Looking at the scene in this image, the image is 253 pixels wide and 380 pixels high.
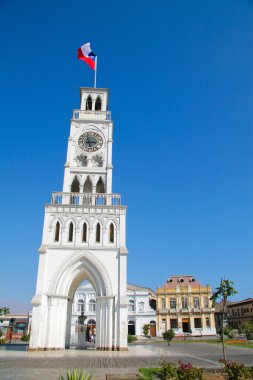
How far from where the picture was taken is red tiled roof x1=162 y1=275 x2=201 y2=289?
7269 centimetres

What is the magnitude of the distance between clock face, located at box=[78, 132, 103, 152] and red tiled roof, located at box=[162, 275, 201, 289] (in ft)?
154

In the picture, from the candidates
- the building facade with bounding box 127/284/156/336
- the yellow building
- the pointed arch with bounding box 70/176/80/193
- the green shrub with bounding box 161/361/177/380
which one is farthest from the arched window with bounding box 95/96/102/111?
the yellow building

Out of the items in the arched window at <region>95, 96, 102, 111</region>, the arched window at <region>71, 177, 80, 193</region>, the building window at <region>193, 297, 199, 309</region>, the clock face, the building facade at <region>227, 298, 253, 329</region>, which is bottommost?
the building facade at <region>227, 298, 253, 329</region>

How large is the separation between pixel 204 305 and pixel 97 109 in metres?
50.0

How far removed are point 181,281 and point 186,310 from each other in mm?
7748

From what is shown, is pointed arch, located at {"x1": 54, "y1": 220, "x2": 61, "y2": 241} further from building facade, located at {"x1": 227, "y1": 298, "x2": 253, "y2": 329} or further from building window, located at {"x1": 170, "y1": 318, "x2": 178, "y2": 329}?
building facade, located at {"x1": 227, "y1": 298, "x2": 253, "y2": 329}

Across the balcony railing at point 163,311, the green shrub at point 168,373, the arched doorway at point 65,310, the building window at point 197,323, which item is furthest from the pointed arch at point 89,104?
the building window at point 197,323

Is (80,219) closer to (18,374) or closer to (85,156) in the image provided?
(85,156)

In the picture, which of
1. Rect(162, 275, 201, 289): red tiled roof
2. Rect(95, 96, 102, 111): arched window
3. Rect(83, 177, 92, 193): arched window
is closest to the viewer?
Rect(83, 177, 92, 193): arched window

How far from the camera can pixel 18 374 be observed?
1297cm

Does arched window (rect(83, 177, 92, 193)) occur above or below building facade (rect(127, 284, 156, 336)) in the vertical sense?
above

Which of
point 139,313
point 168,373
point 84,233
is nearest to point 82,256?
point 84,233

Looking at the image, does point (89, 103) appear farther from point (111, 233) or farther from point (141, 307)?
point (141, 307)

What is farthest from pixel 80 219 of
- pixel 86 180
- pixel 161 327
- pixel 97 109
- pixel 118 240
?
pixel 161 327
